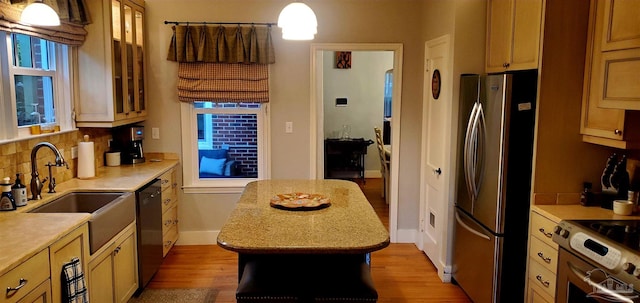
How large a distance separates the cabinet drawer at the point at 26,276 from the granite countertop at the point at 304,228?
77cm

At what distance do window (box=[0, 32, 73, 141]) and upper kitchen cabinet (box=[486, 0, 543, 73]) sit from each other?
3126 mm

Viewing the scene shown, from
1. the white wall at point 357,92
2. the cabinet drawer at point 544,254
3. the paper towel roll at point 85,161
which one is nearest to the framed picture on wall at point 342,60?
the white wall at point 357,92

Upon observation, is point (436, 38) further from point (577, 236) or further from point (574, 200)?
point (577, 236)

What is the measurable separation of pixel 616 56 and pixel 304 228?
1.87 m

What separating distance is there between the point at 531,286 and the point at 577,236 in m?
0.63

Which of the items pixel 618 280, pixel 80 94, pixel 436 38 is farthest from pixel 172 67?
pixel 618 280

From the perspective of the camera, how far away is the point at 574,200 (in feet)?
Answer: 9.55

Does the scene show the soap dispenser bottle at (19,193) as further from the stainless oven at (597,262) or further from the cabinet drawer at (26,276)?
the stainless oven at (597,262)

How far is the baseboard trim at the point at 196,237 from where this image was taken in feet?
15.5

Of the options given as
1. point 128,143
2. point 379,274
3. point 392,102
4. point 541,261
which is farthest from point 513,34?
point 128,143

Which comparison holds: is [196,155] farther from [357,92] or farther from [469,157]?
[357,92]

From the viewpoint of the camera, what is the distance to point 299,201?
286cm

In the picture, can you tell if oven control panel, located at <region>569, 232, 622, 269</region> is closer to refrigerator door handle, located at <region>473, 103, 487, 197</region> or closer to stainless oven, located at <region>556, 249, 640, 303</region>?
stainless oven, located at <region>556, 249, 640, 303</region>

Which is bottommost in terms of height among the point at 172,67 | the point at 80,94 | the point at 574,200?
the point at 574,200
